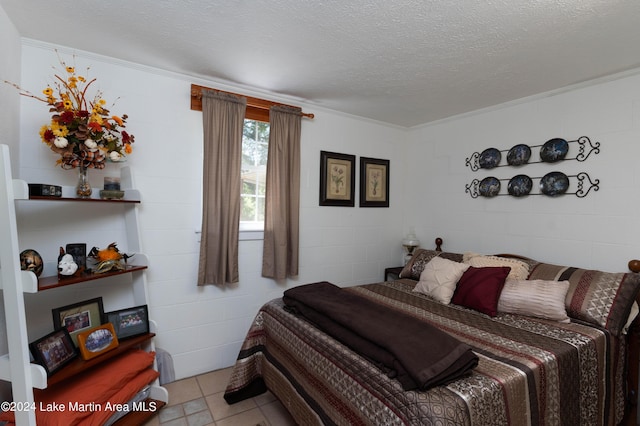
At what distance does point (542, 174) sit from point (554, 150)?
0.70 ft

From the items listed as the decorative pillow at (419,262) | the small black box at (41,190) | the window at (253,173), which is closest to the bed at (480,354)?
the decorative pillow at (419,262)

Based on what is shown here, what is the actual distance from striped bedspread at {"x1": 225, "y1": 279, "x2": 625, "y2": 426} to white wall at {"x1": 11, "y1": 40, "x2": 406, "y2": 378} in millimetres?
637

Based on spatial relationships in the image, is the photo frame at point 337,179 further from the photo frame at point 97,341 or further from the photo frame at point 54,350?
the photo frame at point 54,350

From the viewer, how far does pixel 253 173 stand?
2795 millimetres

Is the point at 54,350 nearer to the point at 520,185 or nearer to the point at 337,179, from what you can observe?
the point at 337,179

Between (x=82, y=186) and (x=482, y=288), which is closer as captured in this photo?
(x=82, y=186)

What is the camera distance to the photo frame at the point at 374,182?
3385mm

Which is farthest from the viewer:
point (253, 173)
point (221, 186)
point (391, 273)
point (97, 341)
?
point (391, 273)

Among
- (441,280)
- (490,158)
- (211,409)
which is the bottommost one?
(211,409)

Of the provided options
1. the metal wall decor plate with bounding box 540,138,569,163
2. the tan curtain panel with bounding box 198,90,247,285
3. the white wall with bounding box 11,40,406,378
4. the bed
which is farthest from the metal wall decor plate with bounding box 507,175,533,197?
the tan curtain panel with bounding box 198,90,247,285

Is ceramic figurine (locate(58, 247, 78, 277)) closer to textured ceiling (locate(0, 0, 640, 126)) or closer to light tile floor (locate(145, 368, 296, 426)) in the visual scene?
light tile floor (locate(145, 368, 296, 426))

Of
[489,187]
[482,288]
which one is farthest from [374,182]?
[482,288]

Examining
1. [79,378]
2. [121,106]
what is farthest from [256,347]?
[121,106]

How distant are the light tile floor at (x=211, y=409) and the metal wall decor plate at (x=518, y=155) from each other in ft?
9.14
